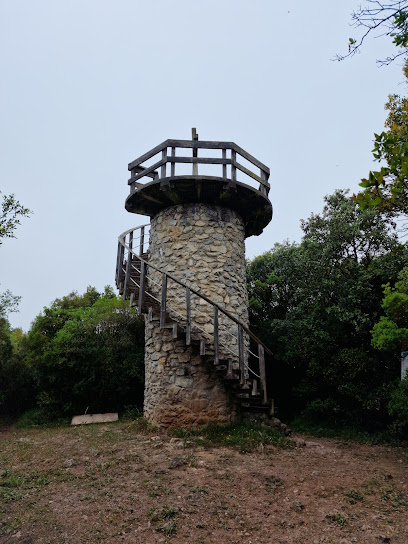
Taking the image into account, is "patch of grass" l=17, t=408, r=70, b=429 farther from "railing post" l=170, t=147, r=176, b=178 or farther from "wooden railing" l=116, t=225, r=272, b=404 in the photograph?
"railing post" l=170, t=147, r=176, b=178

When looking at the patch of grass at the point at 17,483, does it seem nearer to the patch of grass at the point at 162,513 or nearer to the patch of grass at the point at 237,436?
the patch of grass at the point at 162,513

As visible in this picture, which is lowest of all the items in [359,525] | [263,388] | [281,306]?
[359,525]

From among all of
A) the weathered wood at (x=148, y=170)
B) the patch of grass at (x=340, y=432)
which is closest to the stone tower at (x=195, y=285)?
the weathered wood at (x=148, y=170)

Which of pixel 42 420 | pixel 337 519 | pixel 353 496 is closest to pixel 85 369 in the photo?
pixel 42 420

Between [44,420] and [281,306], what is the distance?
867 centimetres

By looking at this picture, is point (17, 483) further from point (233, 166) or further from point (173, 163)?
point (233, 166)

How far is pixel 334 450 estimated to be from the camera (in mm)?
8805

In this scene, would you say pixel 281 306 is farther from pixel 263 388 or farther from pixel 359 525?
pixel 359 525

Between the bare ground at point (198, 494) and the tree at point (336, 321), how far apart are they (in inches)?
103

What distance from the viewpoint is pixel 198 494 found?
19.4ft

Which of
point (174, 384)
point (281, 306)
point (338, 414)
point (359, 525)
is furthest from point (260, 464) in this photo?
point (281, 306)

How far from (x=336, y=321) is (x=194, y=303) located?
14.8 ft

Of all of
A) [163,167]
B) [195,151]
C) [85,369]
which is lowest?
[85,369]

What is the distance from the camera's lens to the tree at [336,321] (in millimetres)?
11219
